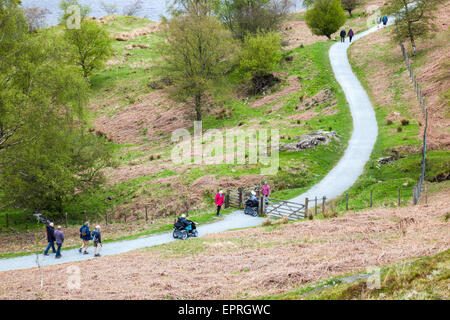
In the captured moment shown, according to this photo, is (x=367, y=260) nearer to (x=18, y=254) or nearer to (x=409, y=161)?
(x=18, y=254)

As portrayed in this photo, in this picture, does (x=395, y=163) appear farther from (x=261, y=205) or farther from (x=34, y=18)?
(x=34, y=18)

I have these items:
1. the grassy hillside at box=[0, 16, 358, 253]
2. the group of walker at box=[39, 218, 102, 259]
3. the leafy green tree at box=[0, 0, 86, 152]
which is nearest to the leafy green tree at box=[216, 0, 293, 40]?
the grassy hillside at box=[0, 16, 358, 253]

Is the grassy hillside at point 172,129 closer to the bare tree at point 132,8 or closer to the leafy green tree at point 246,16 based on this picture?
the leafy green tree at point 246,16

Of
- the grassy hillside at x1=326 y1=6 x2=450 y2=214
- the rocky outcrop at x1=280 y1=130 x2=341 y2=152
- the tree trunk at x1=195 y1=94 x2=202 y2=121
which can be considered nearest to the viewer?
the grassy hillside at x1=326 y1=6 x2=450 y2=214

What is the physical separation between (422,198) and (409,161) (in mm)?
7569

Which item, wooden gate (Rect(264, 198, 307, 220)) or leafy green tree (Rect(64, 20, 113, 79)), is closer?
wooden gate (Rect(264, 198, 307, 220))

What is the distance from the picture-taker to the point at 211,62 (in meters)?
54.6

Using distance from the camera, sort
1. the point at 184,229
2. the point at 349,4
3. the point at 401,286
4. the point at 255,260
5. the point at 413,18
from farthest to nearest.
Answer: the point at 349,4, the point at 413,18, the point at 184,229, the point at 255,260, the point at 401,286

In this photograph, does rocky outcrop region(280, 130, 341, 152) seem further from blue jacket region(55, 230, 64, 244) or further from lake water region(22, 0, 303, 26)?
lake water region(22, 0, 303, 26)

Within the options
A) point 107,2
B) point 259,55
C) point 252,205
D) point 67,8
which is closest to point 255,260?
point 252,205

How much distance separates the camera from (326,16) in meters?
70.9

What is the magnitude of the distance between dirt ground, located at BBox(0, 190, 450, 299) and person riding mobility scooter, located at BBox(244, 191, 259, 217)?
17.6 ft

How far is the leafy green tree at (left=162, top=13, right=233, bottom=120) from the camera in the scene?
53.2m

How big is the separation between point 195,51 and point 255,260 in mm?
41658
